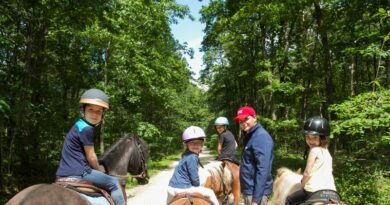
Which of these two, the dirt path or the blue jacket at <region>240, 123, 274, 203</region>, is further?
the dirt path

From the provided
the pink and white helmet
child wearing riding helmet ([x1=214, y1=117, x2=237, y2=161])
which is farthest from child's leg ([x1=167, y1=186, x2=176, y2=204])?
child wearing riding helmet ([x1=214, y1=117, x2=237, y2=161])

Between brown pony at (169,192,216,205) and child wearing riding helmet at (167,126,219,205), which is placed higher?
child wearing riding helmet at (167,126,219,205)

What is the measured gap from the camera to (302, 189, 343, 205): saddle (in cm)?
458

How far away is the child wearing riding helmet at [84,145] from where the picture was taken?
15.7 ft

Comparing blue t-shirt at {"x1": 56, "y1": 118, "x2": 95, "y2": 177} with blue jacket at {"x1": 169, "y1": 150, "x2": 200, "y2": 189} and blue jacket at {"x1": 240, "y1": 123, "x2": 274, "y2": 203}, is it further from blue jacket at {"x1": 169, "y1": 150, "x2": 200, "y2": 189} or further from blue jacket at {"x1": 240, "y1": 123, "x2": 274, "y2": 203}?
blue jacket at {"x1": 240, "y1": 123, "x2": 274, "y2": 203}

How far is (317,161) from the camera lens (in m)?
4.70

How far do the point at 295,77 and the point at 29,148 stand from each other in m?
14.5

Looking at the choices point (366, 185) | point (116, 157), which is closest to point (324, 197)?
point (116, 157)

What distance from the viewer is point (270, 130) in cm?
2067

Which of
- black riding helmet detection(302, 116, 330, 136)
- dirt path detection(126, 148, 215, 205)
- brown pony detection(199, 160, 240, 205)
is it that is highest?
black riding helmet detection(302, 116, 330, 136)

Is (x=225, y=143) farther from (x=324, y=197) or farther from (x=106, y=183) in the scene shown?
(x=324, y=197)

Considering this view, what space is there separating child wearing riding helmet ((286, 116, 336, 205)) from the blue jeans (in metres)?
2.47

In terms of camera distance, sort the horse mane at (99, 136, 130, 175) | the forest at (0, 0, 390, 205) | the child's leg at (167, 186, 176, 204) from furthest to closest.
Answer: the forest at (0, 0, 390, 205)
the horse mane at (99, 136, 130, 175)
the child's leg at (167, 186, 176, 204)

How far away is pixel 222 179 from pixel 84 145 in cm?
325
